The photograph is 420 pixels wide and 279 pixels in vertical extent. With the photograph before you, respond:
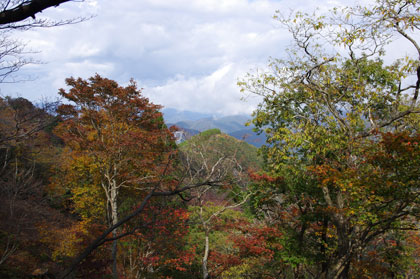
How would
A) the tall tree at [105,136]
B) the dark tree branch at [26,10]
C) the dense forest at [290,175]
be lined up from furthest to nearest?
the tall tree at [105,136]
the dense forest at [290,175]
the dark tree branch at [26,10]

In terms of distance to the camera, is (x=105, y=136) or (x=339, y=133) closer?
(x=339, y=133)

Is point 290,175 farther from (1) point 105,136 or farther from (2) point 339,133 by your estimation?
(1) point 105,136

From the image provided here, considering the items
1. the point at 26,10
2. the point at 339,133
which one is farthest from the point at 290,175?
the point at 26,10

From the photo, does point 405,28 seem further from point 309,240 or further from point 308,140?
point 309,240

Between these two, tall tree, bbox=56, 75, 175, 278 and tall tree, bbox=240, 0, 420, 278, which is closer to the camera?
tall tree, bbox=240, 0, 420, 278

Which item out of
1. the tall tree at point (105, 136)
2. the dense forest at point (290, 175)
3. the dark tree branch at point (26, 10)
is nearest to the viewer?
the dark tree branch at point (26, 10)

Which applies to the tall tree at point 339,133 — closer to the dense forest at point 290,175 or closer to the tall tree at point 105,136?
the dense forest at point 290,175

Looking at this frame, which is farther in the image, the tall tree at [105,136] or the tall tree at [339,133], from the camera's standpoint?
the tall tree at [105,136]

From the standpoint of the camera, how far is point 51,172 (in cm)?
1659

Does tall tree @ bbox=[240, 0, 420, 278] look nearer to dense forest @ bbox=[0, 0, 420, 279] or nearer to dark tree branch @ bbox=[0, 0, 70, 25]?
dense forest @ bbox=[0, 0, 420, 279]

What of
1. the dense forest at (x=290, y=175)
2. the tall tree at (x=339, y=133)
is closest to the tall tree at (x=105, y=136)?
the dense forest at (x=290, y=175)

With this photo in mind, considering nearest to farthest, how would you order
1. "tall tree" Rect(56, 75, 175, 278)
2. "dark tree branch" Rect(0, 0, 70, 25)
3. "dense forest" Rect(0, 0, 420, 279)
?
"dark tree branch" Rect(0, 0, 70, 25) < "dense forest" Rect(0, 0, 420, 279) < "tall tree" Rect(56, 75, 175, 278)

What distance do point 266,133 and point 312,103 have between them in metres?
1.63

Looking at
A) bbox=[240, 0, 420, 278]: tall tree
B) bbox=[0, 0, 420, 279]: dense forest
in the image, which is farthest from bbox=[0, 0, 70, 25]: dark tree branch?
bbox=[240, 0, 420, 278]: tall tree
